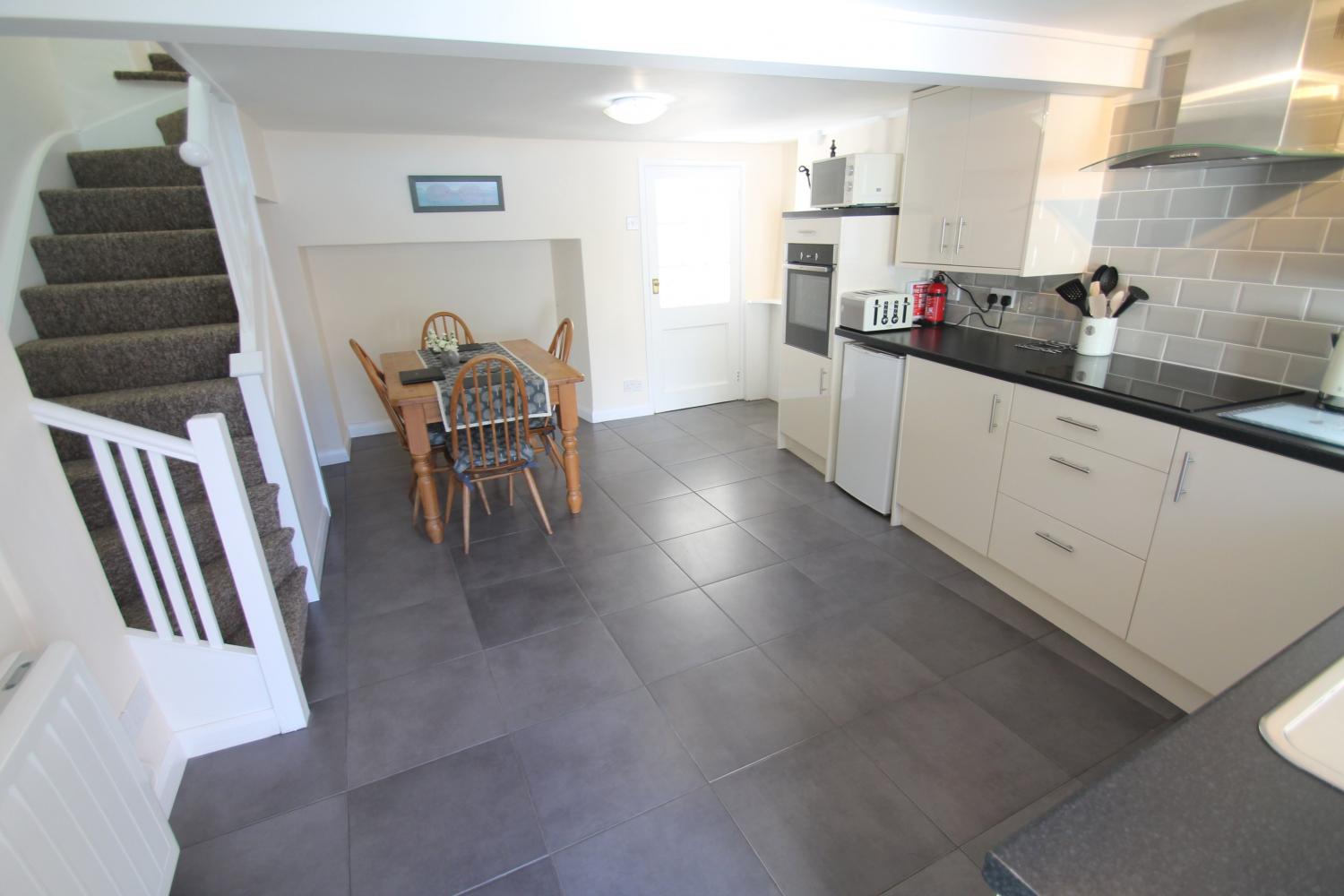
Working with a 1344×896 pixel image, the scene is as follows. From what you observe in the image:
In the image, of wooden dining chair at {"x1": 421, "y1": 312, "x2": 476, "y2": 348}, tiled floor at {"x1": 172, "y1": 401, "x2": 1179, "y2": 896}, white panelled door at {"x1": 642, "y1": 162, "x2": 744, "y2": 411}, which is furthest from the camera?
white panelled door at {"x1": 642, "y1": 162, "x2": 744, "y2": 411}

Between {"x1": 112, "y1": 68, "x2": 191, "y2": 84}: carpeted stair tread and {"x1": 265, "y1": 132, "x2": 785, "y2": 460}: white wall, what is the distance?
2.07ft

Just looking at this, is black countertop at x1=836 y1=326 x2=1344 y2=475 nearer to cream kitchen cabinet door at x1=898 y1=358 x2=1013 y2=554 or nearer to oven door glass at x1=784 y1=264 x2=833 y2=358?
cream kitchen cabinet door at x1=898 y1=358 x2=1013 y2=554

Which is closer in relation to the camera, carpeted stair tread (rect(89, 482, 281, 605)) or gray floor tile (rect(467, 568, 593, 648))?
carpeted stair tread (rect(89, 482, 281, 605))

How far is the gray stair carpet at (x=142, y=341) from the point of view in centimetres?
217

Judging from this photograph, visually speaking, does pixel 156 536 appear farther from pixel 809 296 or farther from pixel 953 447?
pixel 809 296

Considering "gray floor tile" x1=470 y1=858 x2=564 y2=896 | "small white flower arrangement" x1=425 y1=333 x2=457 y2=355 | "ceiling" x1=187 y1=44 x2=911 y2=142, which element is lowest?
"gray floor tile" x1=470 y1=858 x2=564 y2=896

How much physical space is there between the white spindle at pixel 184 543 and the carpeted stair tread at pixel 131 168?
92.2 inches

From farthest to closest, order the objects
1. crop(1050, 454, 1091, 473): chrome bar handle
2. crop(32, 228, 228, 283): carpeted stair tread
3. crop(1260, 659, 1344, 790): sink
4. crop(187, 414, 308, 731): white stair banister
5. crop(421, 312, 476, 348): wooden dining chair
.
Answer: crop(421, 312, 476, 348): wooden dining chair
crop(32, 228, 228, 283): carpeted stair tread
crop(1050, 454, 1091, 473): chrome bar handle
crop(187, 414, 308, 731): white stair banister
crop(1260, 659, 1344, 790): sink

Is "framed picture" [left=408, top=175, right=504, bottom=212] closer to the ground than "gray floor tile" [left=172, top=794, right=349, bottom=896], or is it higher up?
higher up

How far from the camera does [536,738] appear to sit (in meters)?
1.96

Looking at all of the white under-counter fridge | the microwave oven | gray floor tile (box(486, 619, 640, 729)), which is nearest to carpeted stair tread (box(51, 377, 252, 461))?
gray floor tile (box(486, 619, 640, 729))

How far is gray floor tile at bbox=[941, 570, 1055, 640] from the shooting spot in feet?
7.91

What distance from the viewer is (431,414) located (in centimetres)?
301

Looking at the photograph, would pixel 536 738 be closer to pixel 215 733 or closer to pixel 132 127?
pixel 215 733
